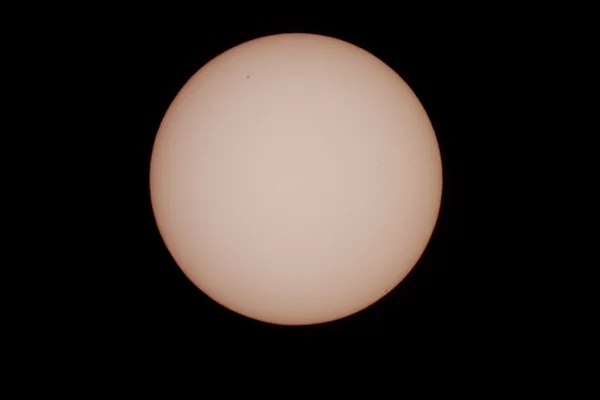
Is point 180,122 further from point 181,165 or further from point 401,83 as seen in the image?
point 401,83

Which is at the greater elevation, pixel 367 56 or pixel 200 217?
pixel 367 56

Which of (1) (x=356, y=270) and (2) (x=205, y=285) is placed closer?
(1) (x=356, y=270)

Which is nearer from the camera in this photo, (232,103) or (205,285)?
(232,103)

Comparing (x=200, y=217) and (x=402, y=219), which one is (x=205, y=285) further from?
(x=402, y=219)

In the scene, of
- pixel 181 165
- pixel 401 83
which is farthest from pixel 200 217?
pixel 401 83

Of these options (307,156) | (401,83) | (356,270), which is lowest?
(356,270)

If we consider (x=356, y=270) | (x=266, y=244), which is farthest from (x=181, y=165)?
(x=356, y=270)
